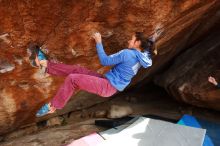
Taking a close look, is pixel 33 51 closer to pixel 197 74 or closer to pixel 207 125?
pixel 197 74

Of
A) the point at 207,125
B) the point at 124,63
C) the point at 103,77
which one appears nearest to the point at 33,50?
the point at 103,77

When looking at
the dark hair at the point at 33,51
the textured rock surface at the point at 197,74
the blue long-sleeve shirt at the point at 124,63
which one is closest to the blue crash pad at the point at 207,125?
the textured rock surface at the point at 197,74

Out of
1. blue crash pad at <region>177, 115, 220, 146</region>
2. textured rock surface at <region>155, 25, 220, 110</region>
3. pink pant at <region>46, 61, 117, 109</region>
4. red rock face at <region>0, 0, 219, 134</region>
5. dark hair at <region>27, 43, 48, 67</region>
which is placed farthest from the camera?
textured rock surface at <region>155, 25, 220, 110</region>

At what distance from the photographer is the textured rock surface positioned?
33.3 ft

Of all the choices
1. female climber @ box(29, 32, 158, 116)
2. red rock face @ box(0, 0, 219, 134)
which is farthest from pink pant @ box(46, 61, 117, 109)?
red rock face @ box(0, 0, 219, 134)

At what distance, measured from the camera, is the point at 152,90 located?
502 inches

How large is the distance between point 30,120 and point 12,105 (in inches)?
51.3

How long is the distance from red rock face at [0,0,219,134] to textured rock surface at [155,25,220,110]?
1589 mm

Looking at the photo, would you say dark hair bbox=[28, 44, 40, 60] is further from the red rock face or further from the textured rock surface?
the textured rock surface

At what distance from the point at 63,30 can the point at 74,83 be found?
118cm

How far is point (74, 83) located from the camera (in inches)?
244

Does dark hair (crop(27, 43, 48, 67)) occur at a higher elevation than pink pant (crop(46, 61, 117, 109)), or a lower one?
higher

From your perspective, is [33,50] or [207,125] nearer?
[33,50]

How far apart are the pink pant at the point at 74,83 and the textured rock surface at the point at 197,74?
4360 millimetres
